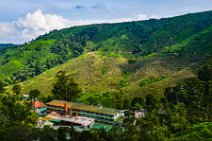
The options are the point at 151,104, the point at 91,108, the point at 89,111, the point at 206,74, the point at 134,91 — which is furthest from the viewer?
the point at 134,91

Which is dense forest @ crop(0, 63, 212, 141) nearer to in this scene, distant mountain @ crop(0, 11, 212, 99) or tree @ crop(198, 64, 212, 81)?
tree @ crop(198, 64, 212, 81)

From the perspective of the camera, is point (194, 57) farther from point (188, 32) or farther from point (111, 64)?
point (188, 32)

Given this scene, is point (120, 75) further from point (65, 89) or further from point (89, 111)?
point (89, 111)

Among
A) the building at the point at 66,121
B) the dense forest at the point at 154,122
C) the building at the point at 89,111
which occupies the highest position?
the dense forest at the point at 154,122

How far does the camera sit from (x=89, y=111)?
79625mm

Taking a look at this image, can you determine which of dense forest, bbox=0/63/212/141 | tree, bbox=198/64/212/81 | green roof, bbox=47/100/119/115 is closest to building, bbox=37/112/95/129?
green roof, bbox=47/100/119/115

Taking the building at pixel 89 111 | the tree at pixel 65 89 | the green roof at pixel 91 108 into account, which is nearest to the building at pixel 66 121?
the building at pixel 89 111

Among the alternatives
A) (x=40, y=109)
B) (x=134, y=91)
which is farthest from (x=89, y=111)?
(x=134, y=91)

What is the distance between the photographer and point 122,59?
158000mm

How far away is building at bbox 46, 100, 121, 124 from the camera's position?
76375 mm

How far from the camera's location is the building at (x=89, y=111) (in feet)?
251

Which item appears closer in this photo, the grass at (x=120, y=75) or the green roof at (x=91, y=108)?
the green roof at (x=91, y=108)

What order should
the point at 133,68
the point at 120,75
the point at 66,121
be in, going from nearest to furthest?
the point at 66,121 → the point at 120,75 → the point at 133,68

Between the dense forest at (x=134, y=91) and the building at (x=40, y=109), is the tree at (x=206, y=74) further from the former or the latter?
the building at (x=40, y=109)
